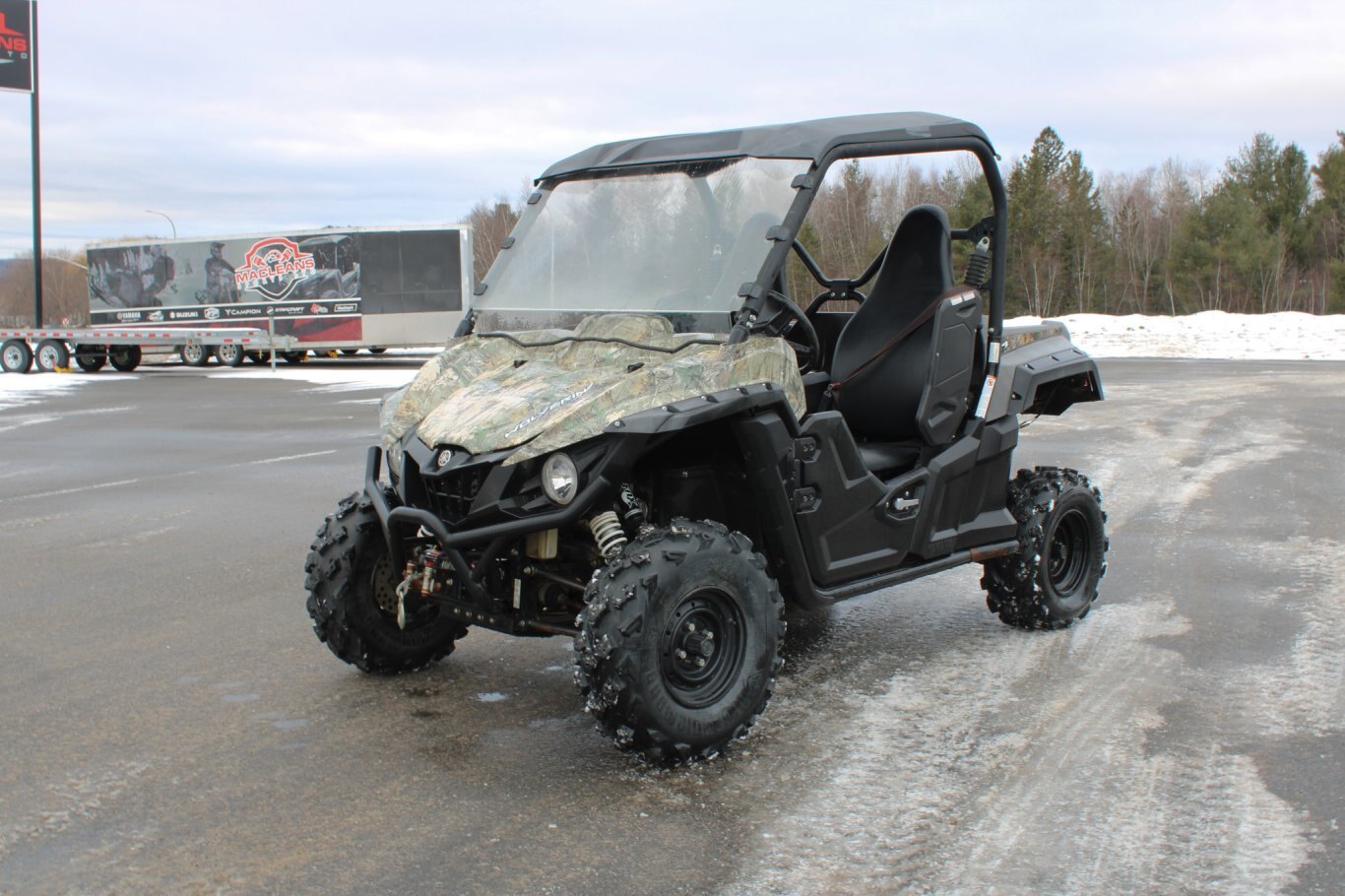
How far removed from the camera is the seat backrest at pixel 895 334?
563 centimetres

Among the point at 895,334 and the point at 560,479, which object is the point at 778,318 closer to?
the point at 560,479

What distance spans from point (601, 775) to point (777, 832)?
0.72 metres

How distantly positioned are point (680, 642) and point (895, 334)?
7.27ft

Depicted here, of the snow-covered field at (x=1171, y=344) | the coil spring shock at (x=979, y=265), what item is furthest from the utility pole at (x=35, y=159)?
the coil spring shock at (x=979, y=265)

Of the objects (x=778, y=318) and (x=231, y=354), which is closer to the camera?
(x=778, y=318)

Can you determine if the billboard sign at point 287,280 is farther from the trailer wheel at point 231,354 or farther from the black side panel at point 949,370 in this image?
the black side panel at point 949,370

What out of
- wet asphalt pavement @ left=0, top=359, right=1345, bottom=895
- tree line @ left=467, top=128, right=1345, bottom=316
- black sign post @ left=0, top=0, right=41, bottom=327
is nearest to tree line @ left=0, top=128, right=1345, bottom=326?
tree line @ left=467, top=128, right=1345, bottom=316

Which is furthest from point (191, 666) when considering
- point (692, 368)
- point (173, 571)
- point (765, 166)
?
point (765, 166)

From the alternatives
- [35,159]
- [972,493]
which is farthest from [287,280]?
[972,493]

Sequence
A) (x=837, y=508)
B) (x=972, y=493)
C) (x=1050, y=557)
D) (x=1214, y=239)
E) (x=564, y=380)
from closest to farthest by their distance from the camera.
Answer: (x=564, y=380) → (x=837, y=508) → (x=972, y=493) → (x=1050, y=557) → (x=1214, y=239)

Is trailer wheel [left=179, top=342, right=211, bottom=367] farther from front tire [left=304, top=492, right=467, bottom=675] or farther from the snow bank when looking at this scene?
front tire [left=304, top=492, right=467, bottom=675]

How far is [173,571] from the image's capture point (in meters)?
7.38

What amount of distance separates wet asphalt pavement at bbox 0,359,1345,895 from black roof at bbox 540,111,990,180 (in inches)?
84.7

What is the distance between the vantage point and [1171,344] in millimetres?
38969
